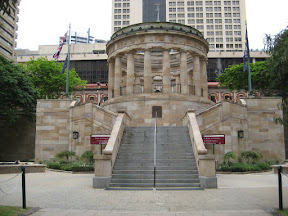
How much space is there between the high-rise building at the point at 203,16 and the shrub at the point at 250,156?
327ft

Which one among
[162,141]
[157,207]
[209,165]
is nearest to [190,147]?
[162,141]

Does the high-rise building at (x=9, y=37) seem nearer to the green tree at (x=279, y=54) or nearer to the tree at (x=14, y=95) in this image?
the tree at (x=14, y=95)

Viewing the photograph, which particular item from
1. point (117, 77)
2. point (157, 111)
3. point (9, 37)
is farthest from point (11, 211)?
point (9, 37)

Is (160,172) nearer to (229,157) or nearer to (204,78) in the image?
(229,157)

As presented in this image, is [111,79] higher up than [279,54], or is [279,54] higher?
[111,79]

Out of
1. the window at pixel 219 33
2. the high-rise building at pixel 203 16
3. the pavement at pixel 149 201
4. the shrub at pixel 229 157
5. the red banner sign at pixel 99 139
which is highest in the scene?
the high-rise building at pixel 203 16

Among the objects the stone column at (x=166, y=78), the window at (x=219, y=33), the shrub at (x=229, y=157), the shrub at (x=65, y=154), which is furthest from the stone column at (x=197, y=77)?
the window at (x=219, y=33)

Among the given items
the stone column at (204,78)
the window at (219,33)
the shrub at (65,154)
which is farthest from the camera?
the window at (219,33)

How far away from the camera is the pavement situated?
27.6 ft

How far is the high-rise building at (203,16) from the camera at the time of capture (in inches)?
4577

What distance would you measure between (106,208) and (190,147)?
909cm

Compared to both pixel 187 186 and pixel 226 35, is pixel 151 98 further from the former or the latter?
pixel 226 35

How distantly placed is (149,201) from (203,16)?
11867 cm

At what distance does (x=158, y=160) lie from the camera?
15.5 metres
